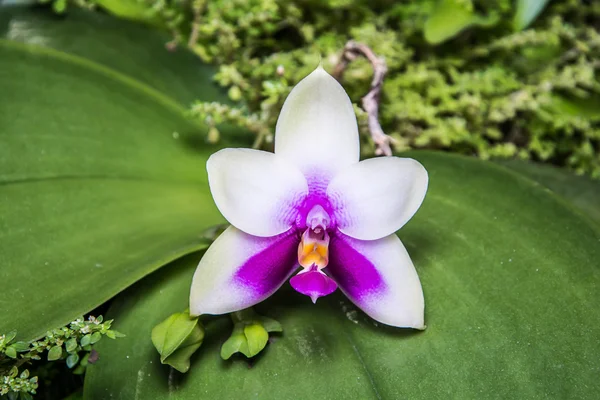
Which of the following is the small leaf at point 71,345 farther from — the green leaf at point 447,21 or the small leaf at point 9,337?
the green leaf at point 447,21

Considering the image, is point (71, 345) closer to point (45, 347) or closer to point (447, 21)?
point (45, 347)

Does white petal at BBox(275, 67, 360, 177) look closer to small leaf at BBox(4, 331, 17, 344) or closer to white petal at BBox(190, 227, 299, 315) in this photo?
white petal at BBox(190, 227, 299, 315)

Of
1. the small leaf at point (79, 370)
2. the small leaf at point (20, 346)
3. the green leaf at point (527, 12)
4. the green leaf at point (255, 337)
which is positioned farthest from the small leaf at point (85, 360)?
the green leaf at point (527, 12)

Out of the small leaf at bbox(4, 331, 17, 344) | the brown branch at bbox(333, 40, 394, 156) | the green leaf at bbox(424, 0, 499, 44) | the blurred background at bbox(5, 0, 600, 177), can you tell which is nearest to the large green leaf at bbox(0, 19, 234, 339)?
the small leaf at bbox(4, 331, 17, 344)

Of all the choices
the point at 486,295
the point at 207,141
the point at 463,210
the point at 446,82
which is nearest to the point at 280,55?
the point at 207,141

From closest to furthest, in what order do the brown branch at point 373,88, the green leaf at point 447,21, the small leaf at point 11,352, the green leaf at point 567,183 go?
1. the small leaf at point 11,352
2. the brown branch at point 373,88
3. the green leaf at point 567,183
4. the green leaf at point 447,21

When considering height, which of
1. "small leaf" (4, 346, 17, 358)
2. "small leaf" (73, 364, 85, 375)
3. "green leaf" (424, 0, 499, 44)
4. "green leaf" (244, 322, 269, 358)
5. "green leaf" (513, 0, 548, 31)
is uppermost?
"green leaf" (513, 0, 548, 31)
